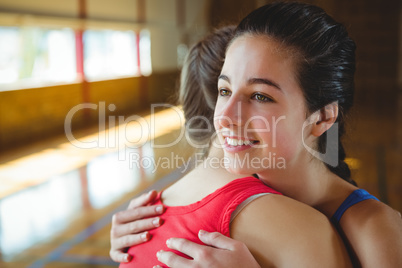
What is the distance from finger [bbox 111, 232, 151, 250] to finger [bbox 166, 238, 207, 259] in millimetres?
143

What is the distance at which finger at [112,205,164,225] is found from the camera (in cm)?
113

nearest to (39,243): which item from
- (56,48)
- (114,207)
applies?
(114,207)

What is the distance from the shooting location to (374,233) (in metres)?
1.03

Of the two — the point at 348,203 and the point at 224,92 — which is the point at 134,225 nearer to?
the point at 224,92

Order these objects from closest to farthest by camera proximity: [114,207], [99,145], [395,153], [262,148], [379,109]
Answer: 1. [262,148]
2. [114,207]
3. [395,153]
4. [99,145]
5. [379,109]

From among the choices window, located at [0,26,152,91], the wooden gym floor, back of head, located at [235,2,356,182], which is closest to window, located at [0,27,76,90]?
window, located at [0,26,152,91]

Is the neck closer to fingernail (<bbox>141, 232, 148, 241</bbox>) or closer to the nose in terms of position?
the nose

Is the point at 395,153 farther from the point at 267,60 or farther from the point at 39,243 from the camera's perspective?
the point at 267,60

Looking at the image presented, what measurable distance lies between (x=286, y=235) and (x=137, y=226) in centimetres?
42

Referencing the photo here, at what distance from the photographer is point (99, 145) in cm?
679

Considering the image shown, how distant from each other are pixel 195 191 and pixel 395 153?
18.5 feet

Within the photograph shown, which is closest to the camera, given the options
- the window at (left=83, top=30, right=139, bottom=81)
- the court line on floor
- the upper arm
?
the upper arm

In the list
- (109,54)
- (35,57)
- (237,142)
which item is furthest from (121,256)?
(109,54)

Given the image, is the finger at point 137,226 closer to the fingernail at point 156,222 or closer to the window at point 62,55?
the fingernail at point 156,222
